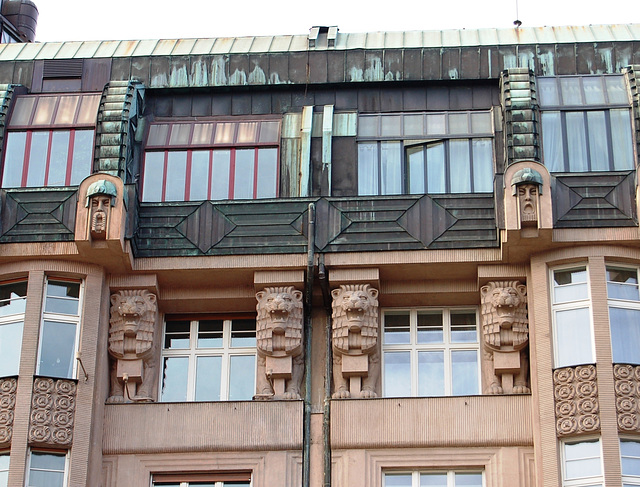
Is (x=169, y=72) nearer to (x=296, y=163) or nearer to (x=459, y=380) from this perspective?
(x=296, y=163)

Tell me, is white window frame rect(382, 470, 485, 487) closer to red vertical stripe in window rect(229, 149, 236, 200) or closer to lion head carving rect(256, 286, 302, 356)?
lion head carving rect(256, 286, 302, 356)

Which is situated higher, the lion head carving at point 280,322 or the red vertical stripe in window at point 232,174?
the red vertical stripe in window at point 232,174

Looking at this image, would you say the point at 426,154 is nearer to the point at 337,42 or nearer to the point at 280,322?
the point at 337,42

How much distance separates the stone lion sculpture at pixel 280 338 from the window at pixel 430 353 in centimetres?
176

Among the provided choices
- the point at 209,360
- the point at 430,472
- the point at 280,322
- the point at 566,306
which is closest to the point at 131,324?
the point at 209,360

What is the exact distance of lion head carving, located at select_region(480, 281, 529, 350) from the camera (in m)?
28.9

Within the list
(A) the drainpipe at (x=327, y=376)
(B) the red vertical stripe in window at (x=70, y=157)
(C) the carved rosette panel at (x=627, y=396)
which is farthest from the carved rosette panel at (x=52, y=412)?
(C) the carved rosette panel at (x=627, y=396)

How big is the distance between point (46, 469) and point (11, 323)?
9.85ft

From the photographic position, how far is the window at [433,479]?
2800cm

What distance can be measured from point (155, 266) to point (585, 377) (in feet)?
27.4

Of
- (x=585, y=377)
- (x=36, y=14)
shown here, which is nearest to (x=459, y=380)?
(x=585, y=377)

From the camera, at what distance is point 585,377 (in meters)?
27.5

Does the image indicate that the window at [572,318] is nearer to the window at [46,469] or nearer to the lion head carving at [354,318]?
the lion head carving at [354,318]

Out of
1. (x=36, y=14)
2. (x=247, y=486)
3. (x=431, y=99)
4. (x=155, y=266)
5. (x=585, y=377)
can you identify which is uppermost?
(x=36, y=14)
